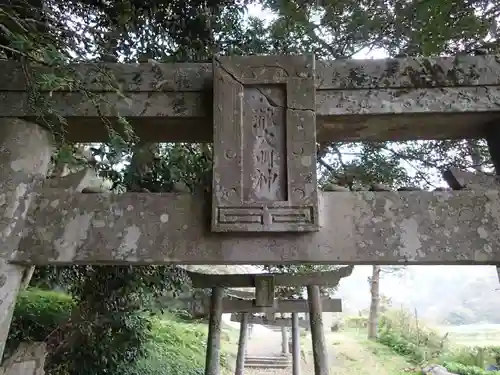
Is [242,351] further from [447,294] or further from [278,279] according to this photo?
[447,294]

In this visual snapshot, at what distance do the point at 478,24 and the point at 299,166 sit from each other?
2.89 metres

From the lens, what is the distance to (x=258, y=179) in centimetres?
234

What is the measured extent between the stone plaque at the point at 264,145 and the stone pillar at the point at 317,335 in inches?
181

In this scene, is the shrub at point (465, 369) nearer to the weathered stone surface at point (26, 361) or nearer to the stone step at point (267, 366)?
the stone step at point (267, 366)

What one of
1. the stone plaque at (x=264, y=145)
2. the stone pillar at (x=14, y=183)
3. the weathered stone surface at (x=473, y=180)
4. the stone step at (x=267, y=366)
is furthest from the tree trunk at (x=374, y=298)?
the stone pillar at (x=14, y=183)

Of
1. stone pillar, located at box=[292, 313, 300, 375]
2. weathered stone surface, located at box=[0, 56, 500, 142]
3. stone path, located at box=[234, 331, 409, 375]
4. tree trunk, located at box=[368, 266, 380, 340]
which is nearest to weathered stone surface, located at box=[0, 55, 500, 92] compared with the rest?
weathered stone surface, located at box=[0, 56, 500, 142]

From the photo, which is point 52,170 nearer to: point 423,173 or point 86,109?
point 86,109

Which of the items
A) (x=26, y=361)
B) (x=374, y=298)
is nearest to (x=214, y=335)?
(x=26, y=361)

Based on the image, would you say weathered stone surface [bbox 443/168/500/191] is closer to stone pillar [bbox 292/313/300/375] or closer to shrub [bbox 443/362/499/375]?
stone pillar [bbox 292/313/300/375]

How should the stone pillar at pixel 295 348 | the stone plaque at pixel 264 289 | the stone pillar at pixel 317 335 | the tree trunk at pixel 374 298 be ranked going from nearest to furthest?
the stone pillar at pixel 317 335 → the stone plaque at pixel 264 289 → the stone pillar at pixel 295 348 → the tree trunk at pixel 374 298

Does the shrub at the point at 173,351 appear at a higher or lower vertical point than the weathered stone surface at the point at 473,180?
lower

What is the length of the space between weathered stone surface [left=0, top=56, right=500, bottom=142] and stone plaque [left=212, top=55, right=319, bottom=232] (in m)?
0.14

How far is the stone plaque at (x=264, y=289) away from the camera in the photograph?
22.7ft

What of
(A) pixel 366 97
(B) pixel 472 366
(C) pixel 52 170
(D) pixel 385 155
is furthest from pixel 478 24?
(B) pixel 472 366
